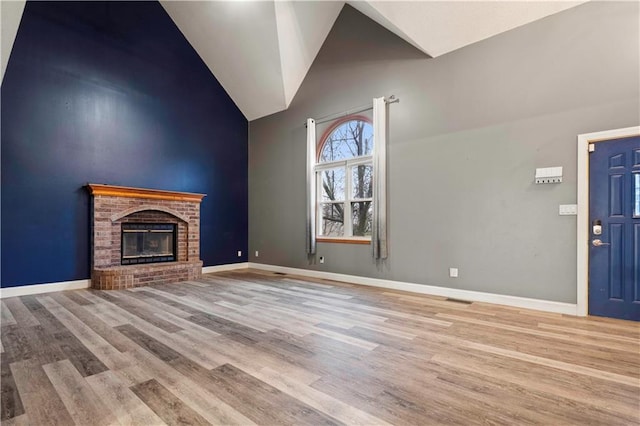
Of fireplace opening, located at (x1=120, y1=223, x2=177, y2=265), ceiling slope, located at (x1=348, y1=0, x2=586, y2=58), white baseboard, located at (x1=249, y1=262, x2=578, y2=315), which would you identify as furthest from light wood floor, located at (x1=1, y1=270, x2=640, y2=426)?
ceiling slope, located at (x1=348, y1=0, x2=586, y2=58)

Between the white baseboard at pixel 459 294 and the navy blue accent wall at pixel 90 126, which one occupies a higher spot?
the navy blue accent wall at pixel 90 126

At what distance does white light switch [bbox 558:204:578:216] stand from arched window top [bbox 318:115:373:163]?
266cm

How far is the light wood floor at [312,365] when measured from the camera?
1582mm

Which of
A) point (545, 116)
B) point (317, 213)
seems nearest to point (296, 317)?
point (317, 213)

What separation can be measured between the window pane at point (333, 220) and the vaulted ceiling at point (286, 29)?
7.67ft

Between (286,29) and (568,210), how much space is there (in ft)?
15.9

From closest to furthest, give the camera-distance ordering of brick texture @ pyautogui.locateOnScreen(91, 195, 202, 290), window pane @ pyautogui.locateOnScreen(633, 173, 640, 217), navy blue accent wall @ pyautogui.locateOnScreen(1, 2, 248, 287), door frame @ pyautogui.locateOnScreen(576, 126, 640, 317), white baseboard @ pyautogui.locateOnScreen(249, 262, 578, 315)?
window pane @ pyautogui.locateOnScreen(633, 173, 640, 217) → door frame @ pyautogui.locateOnScreen(576, 126, 640, 317) → white baseboard @ pyautogui.locateOnScreen(249, 262, 578, 315) → navy blue accent wall @ pyautogui.locateOnScreen(1, 2, 248, 287) → brick texture @ pyautogui.locateOnScreen(91, 195, 202, 290)

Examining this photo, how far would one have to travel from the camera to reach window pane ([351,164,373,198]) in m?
5.14

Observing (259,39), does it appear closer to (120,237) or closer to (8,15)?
(8,15)

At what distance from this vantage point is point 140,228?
5184 mm

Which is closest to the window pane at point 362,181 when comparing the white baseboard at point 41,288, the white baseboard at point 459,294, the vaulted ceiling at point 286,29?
the white baseboard at point 459,294

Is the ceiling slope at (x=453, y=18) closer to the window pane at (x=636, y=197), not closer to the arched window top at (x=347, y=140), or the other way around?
the arched window top at (x=347, y=140)

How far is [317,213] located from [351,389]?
159 inches

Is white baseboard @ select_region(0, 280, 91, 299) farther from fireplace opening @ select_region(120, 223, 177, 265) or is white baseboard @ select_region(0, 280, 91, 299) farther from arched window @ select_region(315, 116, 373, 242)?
arched window @ select_region(315, 116, 373, 242)
